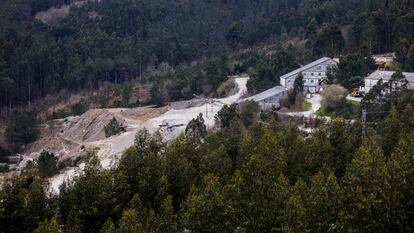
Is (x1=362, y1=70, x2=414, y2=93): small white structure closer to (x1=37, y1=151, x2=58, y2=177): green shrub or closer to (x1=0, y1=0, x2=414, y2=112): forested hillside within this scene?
(x1=0, y1=0, x2=414, y2=112): forested hillside

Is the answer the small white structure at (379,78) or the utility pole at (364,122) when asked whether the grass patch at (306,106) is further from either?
the utility pole at (364,122)

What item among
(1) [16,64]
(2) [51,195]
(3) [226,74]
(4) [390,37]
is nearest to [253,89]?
(3) [226,74]

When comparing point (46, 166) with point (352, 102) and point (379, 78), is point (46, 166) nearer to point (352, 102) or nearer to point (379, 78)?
point (352, 102)

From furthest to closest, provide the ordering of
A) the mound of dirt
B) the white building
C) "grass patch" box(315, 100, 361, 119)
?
the mound of dirt < the white building < "grass patch" box(315, 100, 361, 119)

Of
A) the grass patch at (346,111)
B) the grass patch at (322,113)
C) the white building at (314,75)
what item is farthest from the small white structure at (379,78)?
the white building at (314,75)

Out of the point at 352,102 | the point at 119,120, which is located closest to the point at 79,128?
the point at 119,120

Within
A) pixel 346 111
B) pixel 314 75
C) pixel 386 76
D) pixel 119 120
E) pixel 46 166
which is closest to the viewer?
pixel 346 111

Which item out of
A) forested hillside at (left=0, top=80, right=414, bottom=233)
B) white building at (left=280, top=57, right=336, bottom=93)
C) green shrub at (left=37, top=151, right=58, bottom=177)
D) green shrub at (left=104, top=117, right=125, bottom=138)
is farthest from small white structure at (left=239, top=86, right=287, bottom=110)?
green shrub at (left=37, top=151, right=58, bottom=177)

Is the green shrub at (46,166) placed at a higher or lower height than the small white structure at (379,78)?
lower
